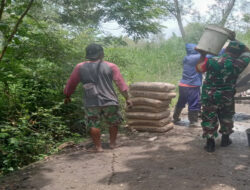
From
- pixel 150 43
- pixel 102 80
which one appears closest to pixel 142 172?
pixel 102 80

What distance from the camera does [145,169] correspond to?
12.9 feet

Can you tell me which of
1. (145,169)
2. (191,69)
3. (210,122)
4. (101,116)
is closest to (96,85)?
(101,116)

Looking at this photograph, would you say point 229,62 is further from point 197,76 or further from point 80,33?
point 80,33

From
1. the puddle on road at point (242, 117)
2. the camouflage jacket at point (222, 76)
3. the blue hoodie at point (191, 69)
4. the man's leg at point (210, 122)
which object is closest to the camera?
the camouflage jacket at point (222, 76)

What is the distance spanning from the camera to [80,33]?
6715mm

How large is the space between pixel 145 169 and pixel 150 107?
2.29 m

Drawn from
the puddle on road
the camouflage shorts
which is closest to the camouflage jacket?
the camouflage shorts

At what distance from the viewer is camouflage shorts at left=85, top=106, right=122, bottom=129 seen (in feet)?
15.6

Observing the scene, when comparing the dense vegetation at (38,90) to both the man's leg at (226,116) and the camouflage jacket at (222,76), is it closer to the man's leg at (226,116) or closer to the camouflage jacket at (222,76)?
the camouflage jacket at (222,76)

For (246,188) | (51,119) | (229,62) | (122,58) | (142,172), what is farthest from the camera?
(122,58)

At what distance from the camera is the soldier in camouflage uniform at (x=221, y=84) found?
443 cm

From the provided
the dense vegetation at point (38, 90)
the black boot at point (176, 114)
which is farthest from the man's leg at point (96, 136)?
the black boot at point (176, 114)

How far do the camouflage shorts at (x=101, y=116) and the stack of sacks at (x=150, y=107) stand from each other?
1.28 meters

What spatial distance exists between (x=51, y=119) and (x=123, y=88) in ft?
4.84
